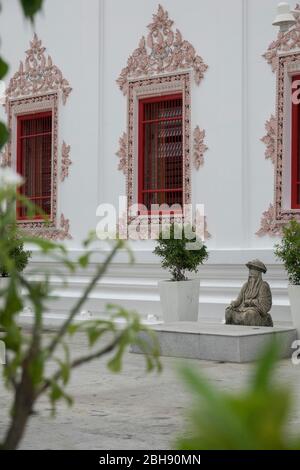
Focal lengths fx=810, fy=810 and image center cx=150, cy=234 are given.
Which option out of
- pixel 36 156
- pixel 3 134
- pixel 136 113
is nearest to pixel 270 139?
pixel 136 113

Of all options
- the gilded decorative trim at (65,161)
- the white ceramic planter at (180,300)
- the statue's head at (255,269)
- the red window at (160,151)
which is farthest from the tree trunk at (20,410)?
the gilded decorative trim at (65,161)

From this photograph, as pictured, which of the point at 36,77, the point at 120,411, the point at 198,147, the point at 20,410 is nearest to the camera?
the point at 20,410

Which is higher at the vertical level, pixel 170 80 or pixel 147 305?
pixel 170 80

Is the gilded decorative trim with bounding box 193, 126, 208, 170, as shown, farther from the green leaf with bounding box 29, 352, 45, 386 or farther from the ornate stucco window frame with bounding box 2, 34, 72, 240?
the green leaf with bounding box 29, 352, 45, 386

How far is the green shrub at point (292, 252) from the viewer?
27.7 feet

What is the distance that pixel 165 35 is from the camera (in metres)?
10.9

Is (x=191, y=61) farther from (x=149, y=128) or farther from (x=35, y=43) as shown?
(x=35, y=43)

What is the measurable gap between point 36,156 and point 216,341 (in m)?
5.73

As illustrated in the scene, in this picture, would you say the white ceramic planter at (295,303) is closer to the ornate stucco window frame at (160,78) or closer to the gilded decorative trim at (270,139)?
the gilded decorative trim at (270,139)

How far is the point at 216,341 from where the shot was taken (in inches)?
314

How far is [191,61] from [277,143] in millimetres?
1791

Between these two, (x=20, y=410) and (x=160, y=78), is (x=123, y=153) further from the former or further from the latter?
(x=20, y=410)

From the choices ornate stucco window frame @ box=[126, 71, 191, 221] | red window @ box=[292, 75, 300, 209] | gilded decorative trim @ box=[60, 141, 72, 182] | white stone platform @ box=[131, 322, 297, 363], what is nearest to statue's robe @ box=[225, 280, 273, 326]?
white stone platform @ box=[131, 322, 297, 363]
